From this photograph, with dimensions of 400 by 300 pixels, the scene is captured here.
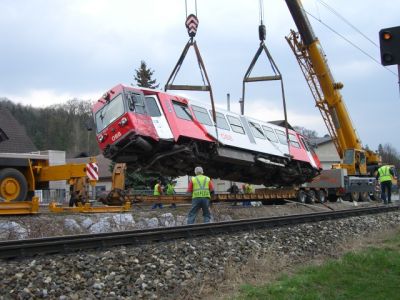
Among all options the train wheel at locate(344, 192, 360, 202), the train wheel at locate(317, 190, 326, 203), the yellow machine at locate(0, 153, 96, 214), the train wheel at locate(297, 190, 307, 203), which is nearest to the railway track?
the yellow machine at locate(0, 153, 96, 214)

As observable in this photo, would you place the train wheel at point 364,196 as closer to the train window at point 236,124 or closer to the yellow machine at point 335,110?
the yellow machine at point 335,110

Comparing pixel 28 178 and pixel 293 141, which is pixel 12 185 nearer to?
pixel 28 178

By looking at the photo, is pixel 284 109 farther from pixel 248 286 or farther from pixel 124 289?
pixel 124 289

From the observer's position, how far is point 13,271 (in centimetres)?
573

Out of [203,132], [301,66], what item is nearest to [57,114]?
[301,66]

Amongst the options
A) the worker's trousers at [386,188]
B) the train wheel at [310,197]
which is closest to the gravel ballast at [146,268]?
the worker's trousers at [386,188]

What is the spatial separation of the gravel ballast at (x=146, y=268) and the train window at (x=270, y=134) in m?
9.26

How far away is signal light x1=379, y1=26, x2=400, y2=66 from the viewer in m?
7.35

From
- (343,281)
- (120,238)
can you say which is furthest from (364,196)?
(120,238)

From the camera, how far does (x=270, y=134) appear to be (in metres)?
19.1

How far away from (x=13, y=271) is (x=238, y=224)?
5408 millimetres

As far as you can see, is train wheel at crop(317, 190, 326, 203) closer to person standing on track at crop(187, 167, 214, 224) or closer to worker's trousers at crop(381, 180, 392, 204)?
worker's trousers at crop(381, 180, 392, 204)

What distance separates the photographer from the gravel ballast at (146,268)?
5613mm

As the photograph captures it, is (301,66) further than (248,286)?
Yes
